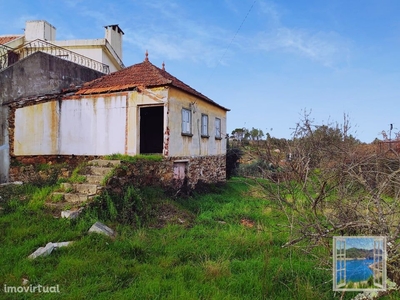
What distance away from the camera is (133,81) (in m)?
11.1

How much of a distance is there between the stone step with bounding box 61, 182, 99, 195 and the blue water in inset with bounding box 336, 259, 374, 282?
599 cm

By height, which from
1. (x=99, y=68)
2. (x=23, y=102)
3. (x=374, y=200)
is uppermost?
(x=99, y=68)

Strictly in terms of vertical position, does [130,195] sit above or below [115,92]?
below

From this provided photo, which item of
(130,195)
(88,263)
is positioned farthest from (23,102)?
(88,263)

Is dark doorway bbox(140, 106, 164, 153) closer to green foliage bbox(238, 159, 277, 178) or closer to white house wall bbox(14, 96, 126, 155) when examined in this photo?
white house wall bbox(14, 96, 126, 155)

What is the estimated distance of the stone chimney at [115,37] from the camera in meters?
20.8

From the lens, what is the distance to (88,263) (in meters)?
4.56

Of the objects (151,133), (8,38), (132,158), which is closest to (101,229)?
(132,158)

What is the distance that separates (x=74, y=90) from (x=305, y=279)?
11056mm

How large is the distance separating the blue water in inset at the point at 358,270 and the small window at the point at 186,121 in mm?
8707

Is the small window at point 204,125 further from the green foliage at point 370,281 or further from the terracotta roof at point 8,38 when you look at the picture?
the terracotta roof at point 8,38

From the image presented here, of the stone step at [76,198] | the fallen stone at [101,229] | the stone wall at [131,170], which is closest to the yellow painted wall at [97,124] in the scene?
the stone wall at [131,170]

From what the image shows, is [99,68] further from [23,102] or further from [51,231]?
[51,231]

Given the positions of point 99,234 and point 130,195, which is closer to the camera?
point 99,234
